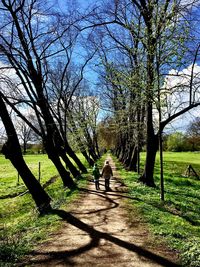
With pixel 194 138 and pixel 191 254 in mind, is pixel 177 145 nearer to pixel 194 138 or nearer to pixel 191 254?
pixel 194 138

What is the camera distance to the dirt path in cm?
683

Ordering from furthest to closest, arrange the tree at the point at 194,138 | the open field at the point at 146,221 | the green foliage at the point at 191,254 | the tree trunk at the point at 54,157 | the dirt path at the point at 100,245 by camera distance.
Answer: the tree at the point at 194,138 < the tree trunk at the point at 54,157 < the open field at the point at 146,221 < the dirt path at the point at 100,245 < the green foliage at the point at 191,254

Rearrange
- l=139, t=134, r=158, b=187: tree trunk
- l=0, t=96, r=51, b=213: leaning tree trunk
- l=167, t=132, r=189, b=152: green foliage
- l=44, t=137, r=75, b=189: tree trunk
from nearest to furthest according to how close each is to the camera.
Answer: l=0, t=96, r=51, b=213: leaning tree trunk < l=139, t=134, r=158, b=187: tree trunk < l=44, t=137, r=75, b=189: tree trunk < l=167, t=132, r=189, b=152: green foliage

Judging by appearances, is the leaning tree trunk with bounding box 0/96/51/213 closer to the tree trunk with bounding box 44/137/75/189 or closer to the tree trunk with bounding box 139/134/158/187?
the tree trunk with bounding box 44/137/75/189

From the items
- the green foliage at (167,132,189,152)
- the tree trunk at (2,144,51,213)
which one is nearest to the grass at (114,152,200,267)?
the tree trunk at (2,144,51,213)

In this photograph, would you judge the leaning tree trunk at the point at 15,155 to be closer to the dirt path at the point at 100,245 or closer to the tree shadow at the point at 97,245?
the dirt path at the point at 100,245

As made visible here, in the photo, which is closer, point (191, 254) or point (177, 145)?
point (191, 254)

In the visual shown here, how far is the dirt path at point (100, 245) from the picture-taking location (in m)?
6.83

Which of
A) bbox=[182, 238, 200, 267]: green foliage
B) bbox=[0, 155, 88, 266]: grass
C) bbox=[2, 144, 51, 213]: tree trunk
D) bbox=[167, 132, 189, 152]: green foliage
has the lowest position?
bbox=[0, 155, 88, 266]: grass

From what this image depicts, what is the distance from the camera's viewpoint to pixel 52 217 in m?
10.9

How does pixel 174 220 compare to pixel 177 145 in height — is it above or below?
below

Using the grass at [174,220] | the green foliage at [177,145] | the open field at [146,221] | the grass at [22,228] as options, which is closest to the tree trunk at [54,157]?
the grass at [22,228]

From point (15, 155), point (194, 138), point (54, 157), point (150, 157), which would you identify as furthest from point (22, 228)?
point (194, 138)

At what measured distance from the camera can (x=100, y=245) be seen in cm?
785
